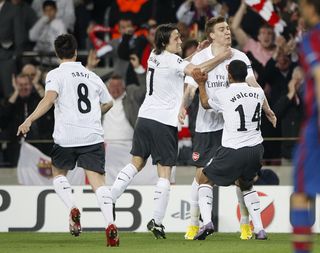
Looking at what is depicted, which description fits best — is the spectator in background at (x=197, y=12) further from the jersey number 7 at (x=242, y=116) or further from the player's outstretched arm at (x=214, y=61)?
the jersey number 7 at (x=242, y=116)

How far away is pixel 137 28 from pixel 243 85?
7.95m

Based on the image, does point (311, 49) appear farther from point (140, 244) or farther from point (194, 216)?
point (194, 216)

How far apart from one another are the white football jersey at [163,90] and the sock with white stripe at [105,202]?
1449 mm

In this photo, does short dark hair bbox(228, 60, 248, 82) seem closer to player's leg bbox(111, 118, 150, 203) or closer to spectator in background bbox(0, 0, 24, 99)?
player's leg bbox(111, 118, 150, 203)

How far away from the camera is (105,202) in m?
12.2

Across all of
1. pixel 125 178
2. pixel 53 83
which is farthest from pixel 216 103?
pixel 53 83

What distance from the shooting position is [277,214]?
16172 mm

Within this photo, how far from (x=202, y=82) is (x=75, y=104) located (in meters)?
1.51

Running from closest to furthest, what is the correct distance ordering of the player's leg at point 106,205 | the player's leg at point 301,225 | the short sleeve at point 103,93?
the player's leg at point 301,225 < the player's leg at point 106,205 < the short sleeve at point 103,93

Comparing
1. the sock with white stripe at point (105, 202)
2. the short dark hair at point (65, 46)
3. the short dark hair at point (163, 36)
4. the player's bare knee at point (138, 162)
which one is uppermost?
the short dark hair at point (163, 36)

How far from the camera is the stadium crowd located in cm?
1834

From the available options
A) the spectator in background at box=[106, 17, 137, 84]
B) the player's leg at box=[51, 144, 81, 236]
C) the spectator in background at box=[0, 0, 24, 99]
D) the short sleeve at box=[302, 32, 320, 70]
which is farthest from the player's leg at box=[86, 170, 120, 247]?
the spectator in background at box=[0, 0, 24, 99]

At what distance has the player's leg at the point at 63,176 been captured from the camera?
12.5 metres

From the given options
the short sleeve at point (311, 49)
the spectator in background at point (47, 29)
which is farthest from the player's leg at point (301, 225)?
the spectator in background at point (47, 29)
